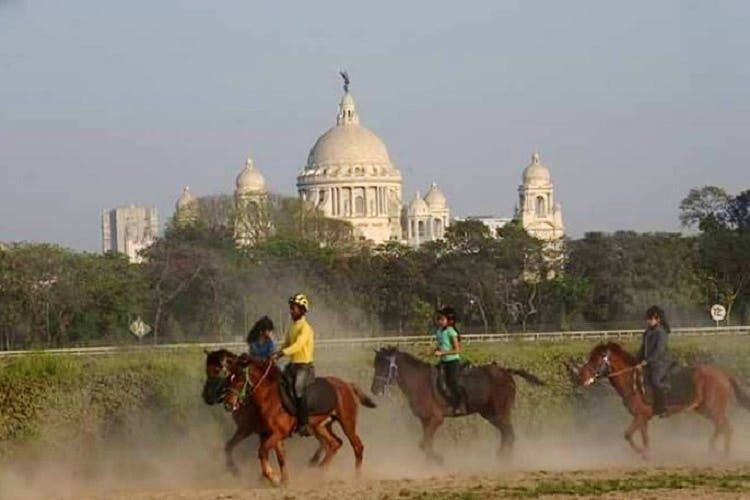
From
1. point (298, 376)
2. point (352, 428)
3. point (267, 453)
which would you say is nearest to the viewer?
point (267, 453)

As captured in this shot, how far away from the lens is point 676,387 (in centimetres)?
2147

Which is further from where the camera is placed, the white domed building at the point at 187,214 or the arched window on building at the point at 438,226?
the arched window on building at the point at 438,226

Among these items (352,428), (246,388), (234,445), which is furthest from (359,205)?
(246,388)

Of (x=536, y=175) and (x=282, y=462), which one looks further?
(x=536, y=175)

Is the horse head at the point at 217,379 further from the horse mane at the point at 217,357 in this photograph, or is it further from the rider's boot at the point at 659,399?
the rider's boot at the point at 659,399

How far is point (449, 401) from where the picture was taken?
20.8m

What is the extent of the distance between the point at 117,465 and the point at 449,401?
5179 mm

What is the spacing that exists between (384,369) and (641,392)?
3631mm

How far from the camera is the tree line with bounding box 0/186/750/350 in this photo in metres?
64.9

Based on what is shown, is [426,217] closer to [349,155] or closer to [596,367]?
[349,155]

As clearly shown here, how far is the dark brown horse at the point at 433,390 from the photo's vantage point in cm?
2038

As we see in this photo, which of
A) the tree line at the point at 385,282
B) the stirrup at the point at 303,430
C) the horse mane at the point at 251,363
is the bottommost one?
the stirrup at the point at 303,430

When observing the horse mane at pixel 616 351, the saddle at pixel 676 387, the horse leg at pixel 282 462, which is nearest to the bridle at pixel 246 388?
the horse leg at pixel 282 462

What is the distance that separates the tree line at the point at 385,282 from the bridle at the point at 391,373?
34670 millimetres
